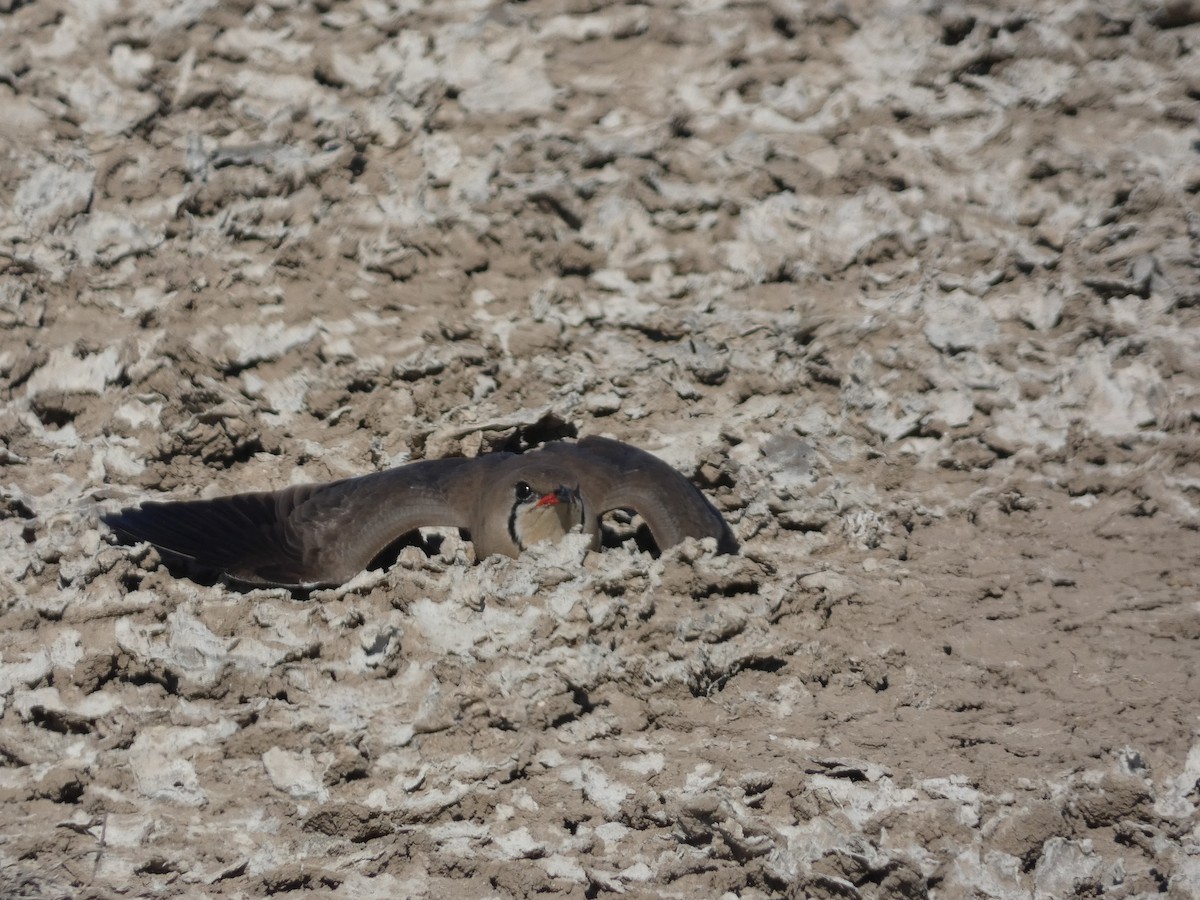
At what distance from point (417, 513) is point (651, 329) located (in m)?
1.08

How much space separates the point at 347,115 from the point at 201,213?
631mm

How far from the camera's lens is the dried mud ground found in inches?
122

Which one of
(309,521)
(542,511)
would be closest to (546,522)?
(542,511)

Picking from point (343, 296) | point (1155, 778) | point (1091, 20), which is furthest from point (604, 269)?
point (1155, 778)

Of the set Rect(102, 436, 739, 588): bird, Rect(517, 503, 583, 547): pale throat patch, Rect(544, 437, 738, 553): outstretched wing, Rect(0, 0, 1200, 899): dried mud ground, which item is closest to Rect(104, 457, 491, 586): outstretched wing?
Rect(102, 436, 739, 588): bird

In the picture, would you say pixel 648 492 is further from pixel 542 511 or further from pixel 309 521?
pixel 309 521

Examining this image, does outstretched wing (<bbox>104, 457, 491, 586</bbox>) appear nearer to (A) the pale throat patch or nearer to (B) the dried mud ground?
(B) the dried mud ground

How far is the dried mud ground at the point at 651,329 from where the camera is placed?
3107 mm

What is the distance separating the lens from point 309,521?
3.44m

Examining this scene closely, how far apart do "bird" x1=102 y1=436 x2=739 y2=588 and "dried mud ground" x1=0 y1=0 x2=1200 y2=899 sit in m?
0.12

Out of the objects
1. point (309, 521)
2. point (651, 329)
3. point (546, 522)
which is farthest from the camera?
point (651, 329)

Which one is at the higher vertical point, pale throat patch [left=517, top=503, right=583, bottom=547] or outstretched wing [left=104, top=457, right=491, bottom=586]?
outstretched wing [left=104, top=457, right=491, bottom=586]

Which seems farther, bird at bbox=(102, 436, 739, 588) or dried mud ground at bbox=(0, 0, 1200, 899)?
bird at bbox=(102, 436, 739, 588)

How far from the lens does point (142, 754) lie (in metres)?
2.88
